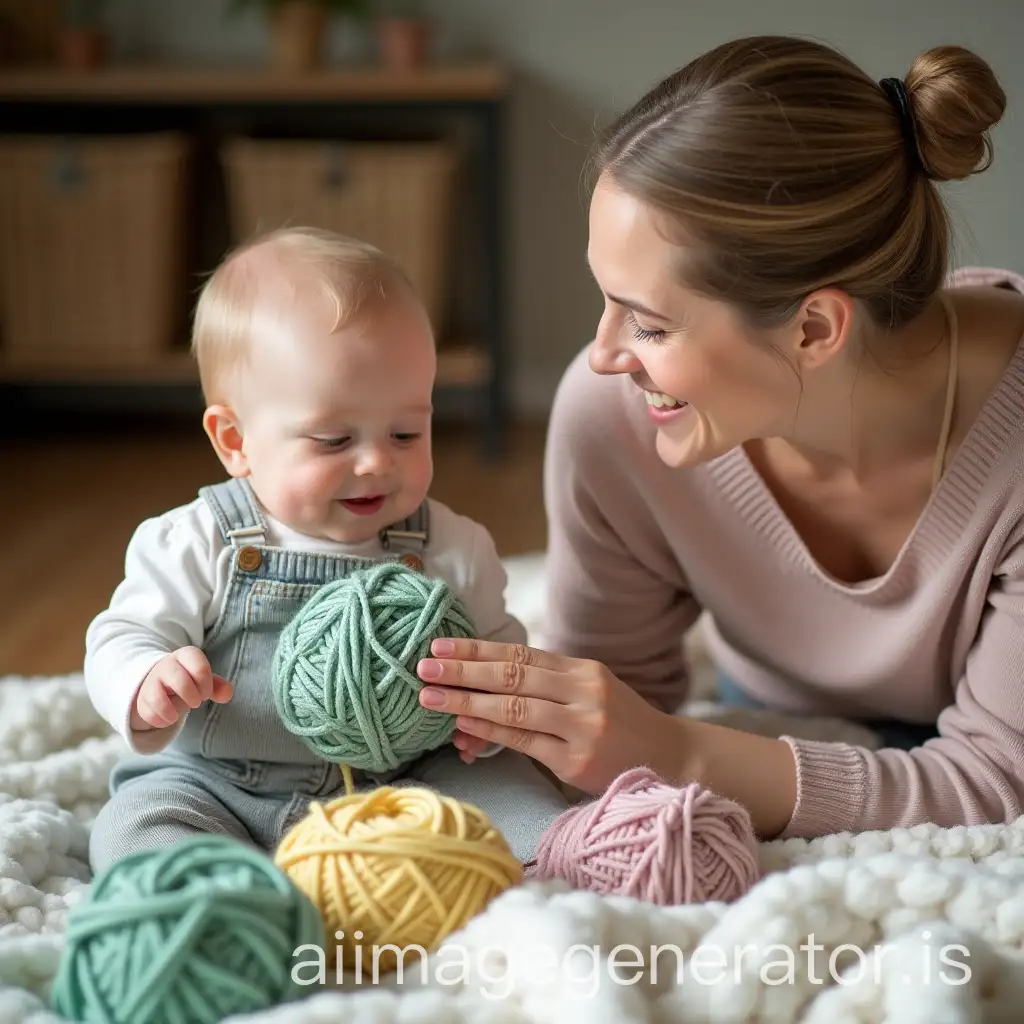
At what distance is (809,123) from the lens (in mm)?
1111

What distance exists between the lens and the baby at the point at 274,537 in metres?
1.17

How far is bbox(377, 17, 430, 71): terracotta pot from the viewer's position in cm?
291

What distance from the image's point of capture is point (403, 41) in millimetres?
2922

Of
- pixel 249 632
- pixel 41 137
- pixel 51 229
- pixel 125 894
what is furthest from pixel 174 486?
pixel 125 894

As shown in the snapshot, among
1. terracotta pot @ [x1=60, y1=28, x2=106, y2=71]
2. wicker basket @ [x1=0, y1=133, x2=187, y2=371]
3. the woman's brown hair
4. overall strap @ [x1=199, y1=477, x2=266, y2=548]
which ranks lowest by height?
wicker basket @ [x1=0, y1=133, x2=187, y2=371]

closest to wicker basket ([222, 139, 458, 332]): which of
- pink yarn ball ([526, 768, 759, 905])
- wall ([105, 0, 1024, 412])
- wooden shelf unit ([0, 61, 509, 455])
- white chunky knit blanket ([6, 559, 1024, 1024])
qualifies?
wooden shelf unit ([0, 61, 509, 455])

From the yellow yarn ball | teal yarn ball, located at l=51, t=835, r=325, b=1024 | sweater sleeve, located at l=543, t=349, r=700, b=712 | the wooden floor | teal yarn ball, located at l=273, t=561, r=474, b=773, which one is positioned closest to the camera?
teal yarn ball, located at l=51, t=835, r=325, b=1024

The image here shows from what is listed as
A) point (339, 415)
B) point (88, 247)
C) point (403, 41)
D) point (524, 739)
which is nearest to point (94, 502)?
point (88, 247)

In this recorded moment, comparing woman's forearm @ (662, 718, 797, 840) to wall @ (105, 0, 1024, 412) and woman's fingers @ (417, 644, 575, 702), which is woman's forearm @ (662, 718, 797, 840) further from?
wall @ (105, 0, 1024, 412)

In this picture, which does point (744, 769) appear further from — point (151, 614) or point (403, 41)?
point (403, 41)

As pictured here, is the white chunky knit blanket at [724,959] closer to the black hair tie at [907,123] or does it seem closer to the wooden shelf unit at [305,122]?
the black hair tie at [907,123]

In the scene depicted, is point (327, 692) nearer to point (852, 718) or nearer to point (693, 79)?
point (693, 79)

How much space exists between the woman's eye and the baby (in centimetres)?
18

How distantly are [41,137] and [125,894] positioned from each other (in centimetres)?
243
